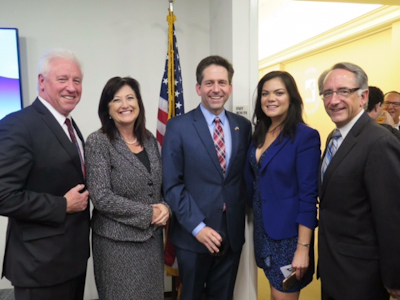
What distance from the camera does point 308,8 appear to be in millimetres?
4922

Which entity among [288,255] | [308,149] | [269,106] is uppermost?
[269,106]

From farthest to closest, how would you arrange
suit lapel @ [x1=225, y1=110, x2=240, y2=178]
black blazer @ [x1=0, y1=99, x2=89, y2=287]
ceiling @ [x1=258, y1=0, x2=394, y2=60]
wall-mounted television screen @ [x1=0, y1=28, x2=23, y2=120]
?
ceiling @ [x1=258, y1=0, x2=394, y2=60]
wall-mounted television screen @ [x1=0, y1=28, x2=23, y2=120]
suit lapel @ [x1=225, y1=110, x2=240, y2=178]
black blazer @ [x1=0, y1=99, x2=89, y2=287]

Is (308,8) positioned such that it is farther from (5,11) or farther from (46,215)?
(46,215)

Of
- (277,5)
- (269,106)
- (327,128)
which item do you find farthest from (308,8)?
(269,106)

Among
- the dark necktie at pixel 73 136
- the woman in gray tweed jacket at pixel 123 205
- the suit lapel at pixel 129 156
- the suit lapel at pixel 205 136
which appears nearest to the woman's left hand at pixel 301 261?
the suit lapel at pixel 205 136

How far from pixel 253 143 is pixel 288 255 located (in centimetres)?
68

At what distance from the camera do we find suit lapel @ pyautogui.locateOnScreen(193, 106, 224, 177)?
169 centimetres

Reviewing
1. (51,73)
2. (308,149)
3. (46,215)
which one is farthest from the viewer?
(308,149)

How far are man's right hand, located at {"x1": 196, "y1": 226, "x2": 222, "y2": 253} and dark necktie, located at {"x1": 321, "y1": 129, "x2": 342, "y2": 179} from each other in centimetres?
65

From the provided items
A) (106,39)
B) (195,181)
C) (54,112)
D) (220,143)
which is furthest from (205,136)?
(106,39)

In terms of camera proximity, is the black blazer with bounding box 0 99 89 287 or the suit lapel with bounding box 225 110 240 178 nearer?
the black blazer with bounding box 0 99 89 287

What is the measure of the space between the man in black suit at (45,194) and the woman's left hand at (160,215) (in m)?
0.36

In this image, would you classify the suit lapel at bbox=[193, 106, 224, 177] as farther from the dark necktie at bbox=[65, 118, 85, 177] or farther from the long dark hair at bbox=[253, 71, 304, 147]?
the dark necktie at bbox=[65, 118, 85, 177]

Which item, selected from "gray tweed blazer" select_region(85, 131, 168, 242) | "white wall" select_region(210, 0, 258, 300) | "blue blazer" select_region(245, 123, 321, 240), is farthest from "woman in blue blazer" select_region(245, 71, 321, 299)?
"gray tweed blazer" select_region(85, 131, 168, 242)
